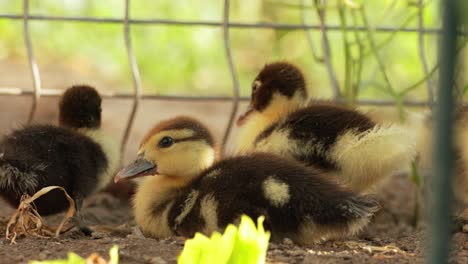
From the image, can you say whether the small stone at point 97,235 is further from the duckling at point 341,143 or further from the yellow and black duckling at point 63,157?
the duckling at point 341,143

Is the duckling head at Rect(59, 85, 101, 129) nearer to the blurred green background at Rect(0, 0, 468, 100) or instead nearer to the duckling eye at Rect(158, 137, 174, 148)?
A: the duckling eye at Rect(158, 137, 174, 148)

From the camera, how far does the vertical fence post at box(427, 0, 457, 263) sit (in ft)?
5.13

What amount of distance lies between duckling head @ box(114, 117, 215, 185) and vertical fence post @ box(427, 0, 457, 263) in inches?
75.5

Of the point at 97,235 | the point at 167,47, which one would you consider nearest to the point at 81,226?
the point at 97,235

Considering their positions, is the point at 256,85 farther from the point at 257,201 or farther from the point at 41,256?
the point at 41,256

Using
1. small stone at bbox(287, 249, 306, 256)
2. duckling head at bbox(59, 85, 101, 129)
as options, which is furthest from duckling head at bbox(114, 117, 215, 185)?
small stone at bbox(287, 249, 306, 256)

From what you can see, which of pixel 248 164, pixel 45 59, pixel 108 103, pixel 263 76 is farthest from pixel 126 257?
pixel 45 59

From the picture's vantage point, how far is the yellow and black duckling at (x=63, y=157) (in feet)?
11.1

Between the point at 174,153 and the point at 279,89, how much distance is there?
668 millimetres

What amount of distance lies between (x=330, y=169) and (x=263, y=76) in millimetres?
669

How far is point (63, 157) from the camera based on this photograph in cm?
350

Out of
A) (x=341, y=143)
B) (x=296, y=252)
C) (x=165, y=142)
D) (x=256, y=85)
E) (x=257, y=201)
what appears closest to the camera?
(x=296, y=252)

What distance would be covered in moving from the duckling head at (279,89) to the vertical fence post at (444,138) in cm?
229

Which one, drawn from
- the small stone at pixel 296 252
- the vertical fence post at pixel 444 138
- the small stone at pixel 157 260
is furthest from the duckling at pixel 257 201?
the vertical fence post at pixel 444 138
